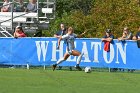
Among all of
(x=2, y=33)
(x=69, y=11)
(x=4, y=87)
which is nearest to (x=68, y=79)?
(x=4, y=87)

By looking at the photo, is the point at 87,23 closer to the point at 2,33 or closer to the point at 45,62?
the point at 2,33

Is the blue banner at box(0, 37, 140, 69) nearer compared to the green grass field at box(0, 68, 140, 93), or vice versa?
the green grass field at box(0, 68, 140, 93)

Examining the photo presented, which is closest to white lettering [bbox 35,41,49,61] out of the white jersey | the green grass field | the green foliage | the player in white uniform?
the player in white uniform

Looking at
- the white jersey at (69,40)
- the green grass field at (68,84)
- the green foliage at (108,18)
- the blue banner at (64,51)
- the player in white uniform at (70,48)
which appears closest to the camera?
the green grass field at (68,84)

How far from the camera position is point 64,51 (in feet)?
78.8

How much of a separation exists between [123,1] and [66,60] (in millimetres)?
13601

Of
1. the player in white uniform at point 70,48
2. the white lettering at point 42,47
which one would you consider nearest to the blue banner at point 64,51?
the white lettering at point 42,47

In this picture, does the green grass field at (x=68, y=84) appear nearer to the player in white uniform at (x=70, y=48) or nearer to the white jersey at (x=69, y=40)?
the player in white uniform at (x=70, y=48)

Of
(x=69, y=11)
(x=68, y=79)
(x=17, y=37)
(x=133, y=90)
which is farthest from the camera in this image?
(x=69, y=11)

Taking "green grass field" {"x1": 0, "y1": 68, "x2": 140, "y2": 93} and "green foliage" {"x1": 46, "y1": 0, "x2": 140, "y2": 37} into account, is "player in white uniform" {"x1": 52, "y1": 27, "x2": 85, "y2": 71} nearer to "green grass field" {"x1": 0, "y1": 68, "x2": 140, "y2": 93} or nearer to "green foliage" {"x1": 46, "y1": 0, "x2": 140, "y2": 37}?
"green grass field" {"x1": 0, "y1": 68, "x2": 140, "y2": 93}

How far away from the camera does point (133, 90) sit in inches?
581

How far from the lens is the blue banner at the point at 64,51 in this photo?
2255cm

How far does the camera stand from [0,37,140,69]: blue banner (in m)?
22.5

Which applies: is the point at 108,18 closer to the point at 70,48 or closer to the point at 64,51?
the point at 64,51
